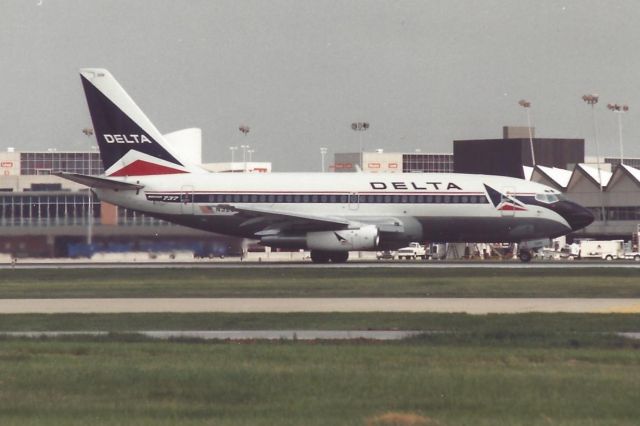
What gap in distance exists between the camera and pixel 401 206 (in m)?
69.4

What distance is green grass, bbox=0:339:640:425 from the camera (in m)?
18.6

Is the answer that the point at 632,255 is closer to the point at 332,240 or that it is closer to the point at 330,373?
the point at 332,240

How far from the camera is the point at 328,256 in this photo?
2825 inches

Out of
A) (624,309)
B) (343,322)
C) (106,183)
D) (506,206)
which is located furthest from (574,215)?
(343,322)

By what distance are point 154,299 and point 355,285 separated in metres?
9.61

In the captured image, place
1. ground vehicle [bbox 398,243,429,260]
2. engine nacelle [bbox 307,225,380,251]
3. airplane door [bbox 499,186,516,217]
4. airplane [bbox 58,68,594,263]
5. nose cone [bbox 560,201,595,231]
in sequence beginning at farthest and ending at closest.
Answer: ground vehicle [bbox 398,243,429,260] → nose cone [bbox 560,201,595,231] → airplane door [bbox 499,186,516,217] → airplane [bbox 58,68,594,263] → engine nacelle [bbox 307,225,380,251]

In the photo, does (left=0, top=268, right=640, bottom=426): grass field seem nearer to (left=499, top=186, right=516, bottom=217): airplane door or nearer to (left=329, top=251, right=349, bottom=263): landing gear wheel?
(left=499, top=186, right=516, bottom=217): airplane door

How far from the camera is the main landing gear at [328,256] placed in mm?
71375

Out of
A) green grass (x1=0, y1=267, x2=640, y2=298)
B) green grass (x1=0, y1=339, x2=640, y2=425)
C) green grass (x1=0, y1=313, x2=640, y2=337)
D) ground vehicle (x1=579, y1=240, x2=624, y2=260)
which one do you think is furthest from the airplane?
green grass (x1=0, y1=339, x2=640, y2=425)

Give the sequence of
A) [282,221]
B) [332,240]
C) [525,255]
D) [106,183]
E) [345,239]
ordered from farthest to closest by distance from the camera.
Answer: [525,255] < [106,183] < [332,240] < [282,221] < [345,239]

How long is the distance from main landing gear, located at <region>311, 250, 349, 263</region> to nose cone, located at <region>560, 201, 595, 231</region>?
41.2 ft

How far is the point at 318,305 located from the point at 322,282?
1225cm

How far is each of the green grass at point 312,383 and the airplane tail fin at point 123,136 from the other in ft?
140

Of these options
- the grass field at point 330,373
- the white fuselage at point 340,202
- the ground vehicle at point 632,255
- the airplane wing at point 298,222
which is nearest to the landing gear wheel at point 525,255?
the white fuselage at point 340,202
